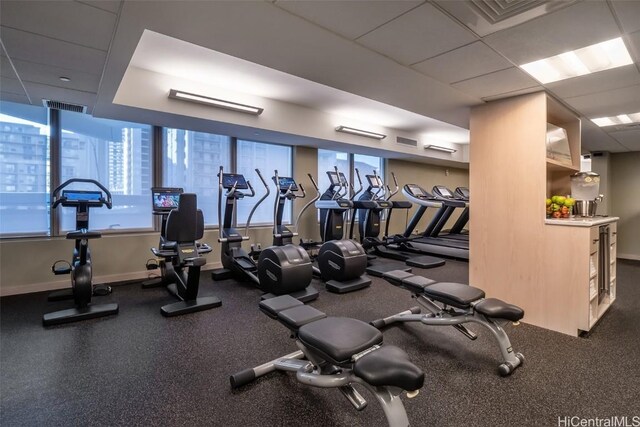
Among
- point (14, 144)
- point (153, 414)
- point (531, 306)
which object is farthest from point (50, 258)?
point (531, 306)

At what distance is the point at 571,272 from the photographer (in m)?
2.89

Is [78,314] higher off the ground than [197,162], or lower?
lower

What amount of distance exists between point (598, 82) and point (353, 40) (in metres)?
2.46

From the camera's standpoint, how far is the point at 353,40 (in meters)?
2.30

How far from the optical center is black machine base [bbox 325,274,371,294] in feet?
13.6

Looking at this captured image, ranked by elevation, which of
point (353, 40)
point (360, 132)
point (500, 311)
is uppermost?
point (360, 132)

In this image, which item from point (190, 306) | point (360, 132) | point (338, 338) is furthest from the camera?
point (360, 132)

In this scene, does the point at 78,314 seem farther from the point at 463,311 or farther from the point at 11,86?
the point at 463,311

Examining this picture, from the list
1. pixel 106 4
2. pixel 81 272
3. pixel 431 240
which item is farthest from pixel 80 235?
pixel 431 240

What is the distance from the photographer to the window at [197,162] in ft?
17.0

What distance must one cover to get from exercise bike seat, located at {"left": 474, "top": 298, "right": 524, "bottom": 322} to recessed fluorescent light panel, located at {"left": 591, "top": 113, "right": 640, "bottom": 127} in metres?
3.57

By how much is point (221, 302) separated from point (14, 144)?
3501 millimetres

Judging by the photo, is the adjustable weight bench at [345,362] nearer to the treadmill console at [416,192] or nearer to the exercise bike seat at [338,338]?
the exercise bike seat at [338,338]

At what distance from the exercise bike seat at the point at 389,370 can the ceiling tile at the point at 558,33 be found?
2.24 m
